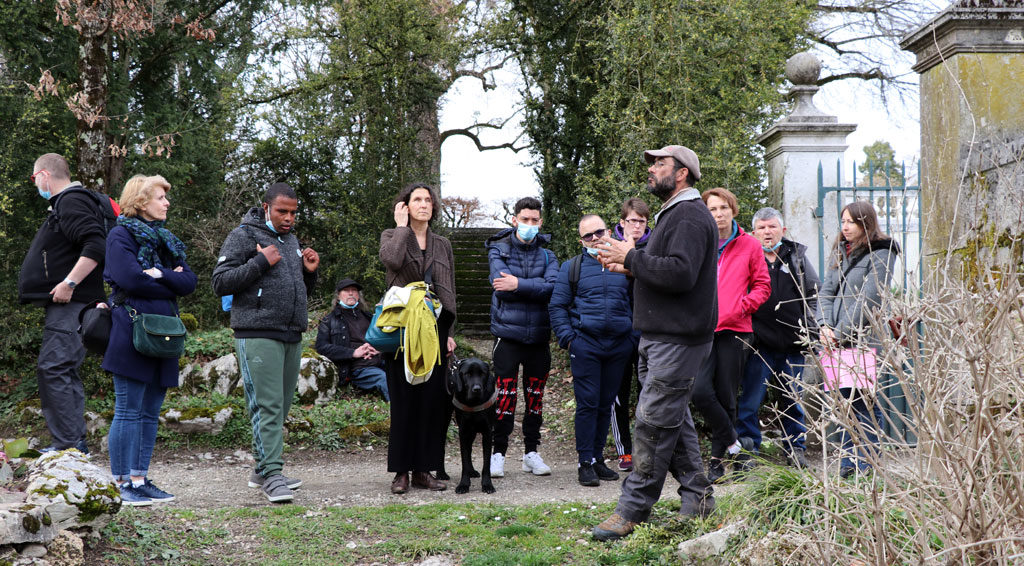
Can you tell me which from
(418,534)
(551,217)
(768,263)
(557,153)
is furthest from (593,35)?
(418,534)

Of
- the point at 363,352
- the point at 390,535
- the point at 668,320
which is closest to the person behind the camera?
the point at 668,320

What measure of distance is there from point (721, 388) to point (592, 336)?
109 centimetres

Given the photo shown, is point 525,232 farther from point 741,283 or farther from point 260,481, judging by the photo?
point 260,481

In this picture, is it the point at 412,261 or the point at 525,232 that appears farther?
the point at 525,232

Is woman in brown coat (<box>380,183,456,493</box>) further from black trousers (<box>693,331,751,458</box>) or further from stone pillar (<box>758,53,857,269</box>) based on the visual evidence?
stone pillar (<box>758,53,857,269</box>)

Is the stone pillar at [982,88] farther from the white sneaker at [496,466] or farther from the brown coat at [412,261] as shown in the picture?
the white sneaker at [496,466]

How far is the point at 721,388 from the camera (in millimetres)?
5410

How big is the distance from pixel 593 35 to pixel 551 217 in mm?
2318

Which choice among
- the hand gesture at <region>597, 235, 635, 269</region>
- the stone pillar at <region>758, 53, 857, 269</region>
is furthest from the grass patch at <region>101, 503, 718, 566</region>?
the stone pillar at <region>758, 53, 857, 269</region>

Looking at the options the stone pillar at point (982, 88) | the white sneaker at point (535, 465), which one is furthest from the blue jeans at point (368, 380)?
the stone pillar at point (982, 88)

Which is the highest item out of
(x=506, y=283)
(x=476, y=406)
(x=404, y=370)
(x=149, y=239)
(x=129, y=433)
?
(x=149, y=239)

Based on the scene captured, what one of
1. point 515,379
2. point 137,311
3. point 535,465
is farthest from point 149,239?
point 535,465

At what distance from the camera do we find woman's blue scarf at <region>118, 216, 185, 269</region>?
17.0 feet

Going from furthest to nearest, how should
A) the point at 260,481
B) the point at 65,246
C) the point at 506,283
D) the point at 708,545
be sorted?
the point at 506,283
the point at 65,246
the point at 260,481
the point at 708,545
